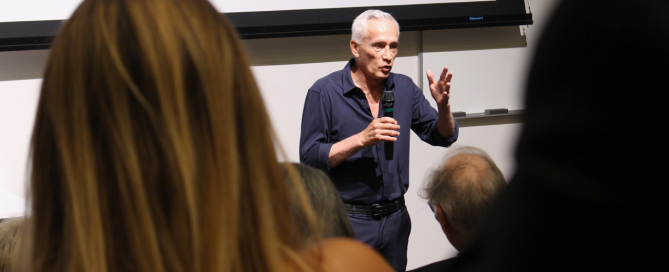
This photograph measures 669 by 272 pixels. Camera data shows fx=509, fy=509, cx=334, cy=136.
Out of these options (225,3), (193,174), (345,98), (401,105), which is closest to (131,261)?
(193,174)

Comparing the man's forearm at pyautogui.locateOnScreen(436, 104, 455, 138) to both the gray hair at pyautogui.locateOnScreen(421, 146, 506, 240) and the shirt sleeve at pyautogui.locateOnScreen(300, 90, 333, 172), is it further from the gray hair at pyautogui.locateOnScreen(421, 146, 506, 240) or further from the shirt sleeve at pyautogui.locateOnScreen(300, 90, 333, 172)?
the gray hair at pyautogui.locateOnScreen(421, 146, 506, 240)

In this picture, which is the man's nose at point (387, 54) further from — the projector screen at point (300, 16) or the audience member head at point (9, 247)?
the audience member head at point (9, 247)

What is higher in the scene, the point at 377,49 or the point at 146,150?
the point at 377,49

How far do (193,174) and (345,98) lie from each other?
180 cm

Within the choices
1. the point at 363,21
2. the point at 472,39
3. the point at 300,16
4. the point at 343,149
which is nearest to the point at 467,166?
the point at 343,149

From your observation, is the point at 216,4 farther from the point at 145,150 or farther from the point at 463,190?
the point at 145,150

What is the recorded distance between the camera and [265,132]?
1.94 ft

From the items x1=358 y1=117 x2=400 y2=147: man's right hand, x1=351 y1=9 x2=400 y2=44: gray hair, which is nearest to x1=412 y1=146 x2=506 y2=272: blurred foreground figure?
x1=358 y1=117 x2=400 y2=147: man's right hand

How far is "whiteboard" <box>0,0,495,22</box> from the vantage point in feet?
8.99

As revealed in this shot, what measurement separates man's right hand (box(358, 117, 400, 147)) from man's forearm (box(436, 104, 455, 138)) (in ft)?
1.02

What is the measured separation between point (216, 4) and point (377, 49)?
37.0 inches

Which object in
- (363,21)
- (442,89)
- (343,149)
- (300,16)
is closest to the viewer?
(343,149)

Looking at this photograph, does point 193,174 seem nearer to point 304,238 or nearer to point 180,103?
point 180,103

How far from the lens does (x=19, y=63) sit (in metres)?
2.86
